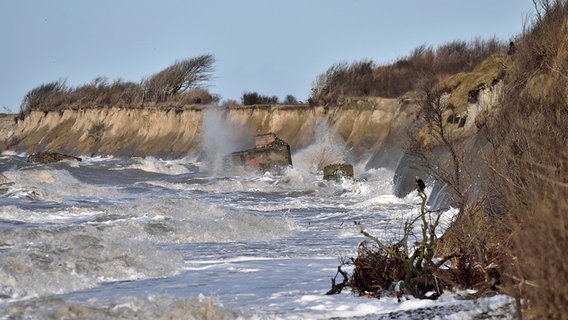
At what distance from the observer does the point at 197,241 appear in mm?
17812

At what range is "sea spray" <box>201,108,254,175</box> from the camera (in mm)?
69812

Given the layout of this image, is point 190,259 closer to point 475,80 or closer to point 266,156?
point 475,80

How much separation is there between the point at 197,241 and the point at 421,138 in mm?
16421

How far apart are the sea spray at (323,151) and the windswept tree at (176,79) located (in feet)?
99.4

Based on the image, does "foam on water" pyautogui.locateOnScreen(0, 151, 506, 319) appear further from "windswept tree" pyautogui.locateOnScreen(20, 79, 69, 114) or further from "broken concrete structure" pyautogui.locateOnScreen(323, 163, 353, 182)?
"windswept tree" pyautogui.locateOnScreen(20, 79, 69, 114)

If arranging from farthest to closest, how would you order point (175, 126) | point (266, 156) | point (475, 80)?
1. point (175, 126)
2. point (266, 156)
3. point (475, 80)

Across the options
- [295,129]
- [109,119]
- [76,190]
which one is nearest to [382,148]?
[295,129]

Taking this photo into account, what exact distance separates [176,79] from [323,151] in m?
36.9

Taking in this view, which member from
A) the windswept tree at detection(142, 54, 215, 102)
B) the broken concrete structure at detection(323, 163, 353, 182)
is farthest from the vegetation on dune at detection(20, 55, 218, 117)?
the broken concrete structure at detection(323, 163, 353, 182)

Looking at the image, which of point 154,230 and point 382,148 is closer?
point 154,230

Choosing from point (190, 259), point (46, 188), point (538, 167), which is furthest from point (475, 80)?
point (538, 167)

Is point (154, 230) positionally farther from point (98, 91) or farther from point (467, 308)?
point (98, 91)

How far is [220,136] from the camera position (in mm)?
73750

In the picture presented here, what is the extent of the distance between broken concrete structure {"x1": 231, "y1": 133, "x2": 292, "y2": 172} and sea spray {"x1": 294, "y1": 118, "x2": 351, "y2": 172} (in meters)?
6.25
